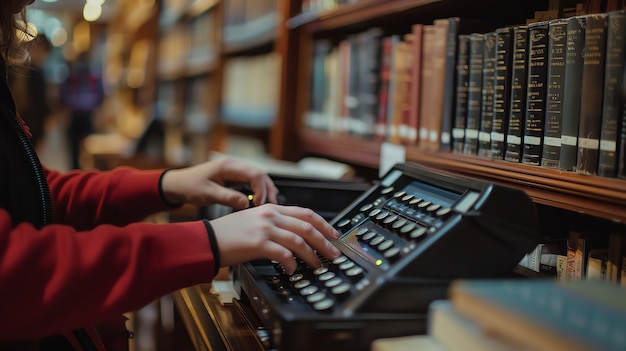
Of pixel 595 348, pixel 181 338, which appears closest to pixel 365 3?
pixel 181 338

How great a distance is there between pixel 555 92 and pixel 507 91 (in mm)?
115

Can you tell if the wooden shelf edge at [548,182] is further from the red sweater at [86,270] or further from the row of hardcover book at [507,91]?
the red sweater at [86,270]

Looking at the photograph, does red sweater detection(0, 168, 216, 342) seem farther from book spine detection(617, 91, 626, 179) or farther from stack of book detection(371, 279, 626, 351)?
book spine detection(617, 91, 626, 179)

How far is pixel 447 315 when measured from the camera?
2.03 feet

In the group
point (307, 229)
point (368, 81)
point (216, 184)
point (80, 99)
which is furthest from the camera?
point (80, 99)

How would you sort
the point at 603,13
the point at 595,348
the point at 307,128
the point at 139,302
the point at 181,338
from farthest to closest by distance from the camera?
1. the point at 307,128
2. the point at 181,338
3. the point at 603,13
4. the point at 139,302
5. the point at 595,348

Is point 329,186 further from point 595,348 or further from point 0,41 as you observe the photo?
point 595,348

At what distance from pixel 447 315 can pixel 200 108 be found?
3.17 metres

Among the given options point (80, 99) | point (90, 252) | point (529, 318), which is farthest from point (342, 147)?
point (80, 99)

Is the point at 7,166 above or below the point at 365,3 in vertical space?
below

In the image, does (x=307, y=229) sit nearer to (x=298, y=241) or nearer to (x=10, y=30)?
(x=298, y=241)

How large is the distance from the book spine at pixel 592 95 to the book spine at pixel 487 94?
8.4 inches

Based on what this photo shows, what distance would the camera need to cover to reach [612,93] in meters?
0.83

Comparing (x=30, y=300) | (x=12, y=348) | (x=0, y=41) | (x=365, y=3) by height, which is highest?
(x=365, y=3)
